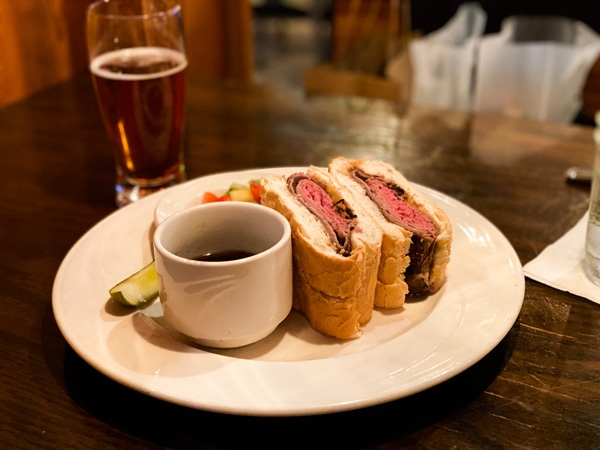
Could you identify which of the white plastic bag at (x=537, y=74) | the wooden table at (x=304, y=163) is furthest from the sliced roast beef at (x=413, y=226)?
the white plastic bag at (x=537, y=74)

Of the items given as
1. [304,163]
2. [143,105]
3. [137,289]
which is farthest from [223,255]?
[304,163]

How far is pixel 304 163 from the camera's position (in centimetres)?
195

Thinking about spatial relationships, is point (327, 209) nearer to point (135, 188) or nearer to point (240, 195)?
point (240, 195)

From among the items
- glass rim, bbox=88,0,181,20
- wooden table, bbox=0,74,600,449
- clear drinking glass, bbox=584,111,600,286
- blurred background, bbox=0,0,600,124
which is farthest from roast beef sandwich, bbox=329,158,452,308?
blurred background, bbox=0,0,600,124

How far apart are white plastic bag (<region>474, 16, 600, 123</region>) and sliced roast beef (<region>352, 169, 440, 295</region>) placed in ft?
8.79

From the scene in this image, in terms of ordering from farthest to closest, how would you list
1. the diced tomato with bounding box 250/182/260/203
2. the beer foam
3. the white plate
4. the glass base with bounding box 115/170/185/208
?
1. the glass base with bounding box 115/170/185/208
2. the beer foam
3. the diced tomato with bounding box 250/182/260/203
4. the white plate

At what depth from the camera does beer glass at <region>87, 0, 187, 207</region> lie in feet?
5.06

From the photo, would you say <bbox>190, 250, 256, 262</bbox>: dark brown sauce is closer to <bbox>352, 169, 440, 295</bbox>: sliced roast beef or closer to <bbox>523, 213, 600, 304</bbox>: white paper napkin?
<bbox>352, 169, 440, 295</bbox>: sliced roast beef

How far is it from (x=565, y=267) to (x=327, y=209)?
0.57 meters

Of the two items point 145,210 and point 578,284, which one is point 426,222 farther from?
point 145,210

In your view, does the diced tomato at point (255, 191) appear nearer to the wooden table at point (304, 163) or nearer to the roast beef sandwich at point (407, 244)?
the roast beef sandwich at point (407, 244)

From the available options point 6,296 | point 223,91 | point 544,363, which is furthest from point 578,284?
point 223,91

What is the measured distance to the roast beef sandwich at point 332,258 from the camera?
40.6 inches

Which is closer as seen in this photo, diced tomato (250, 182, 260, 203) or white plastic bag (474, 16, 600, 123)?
diced tomato (250, 182, 260, 203)
